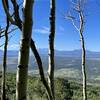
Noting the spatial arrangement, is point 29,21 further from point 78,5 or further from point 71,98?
point 71,98

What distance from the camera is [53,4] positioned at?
3.85 metres

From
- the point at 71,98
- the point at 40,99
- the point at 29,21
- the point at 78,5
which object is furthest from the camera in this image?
the point at 71,98

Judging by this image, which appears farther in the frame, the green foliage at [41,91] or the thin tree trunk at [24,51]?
the green foliage at [41,91]

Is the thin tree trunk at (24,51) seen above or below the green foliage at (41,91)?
above

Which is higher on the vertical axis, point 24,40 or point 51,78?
point 24,40

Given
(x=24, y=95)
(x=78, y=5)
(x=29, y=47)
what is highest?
(x=78, y=5)

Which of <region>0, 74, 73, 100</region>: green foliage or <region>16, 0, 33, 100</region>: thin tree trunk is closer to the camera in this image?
<region>16, 0, 33, 100</region>: thin tree trunk

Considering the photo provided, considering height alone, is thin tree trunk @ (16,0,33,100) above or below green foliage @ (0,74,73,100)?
above

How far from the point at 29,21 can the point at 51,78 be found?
1382 mm

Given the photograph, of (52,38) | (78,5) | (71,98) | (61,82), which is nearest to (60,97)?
(61,82)

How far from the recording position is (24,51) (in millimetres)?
2379

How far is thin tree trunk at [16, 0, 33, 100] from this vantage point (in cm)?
234

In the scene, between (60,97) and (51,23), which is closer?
(51,23)

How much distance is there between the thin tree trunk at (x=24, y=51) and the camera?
2.34m
